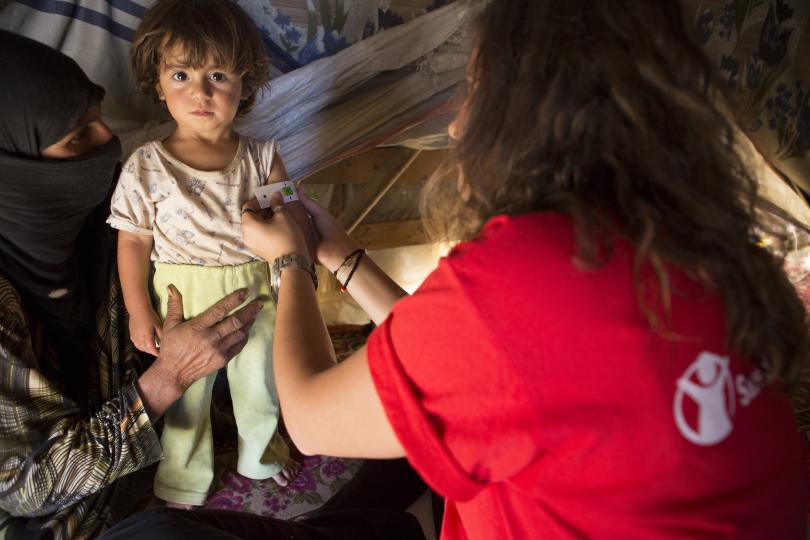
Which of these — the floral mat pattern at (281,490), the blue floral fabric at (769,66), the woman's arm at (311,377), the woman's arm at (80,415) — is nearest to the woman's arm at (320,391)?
the woman's arm at (311,377)

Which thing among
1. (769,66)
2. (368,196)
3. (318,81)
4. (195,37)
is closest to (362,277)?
(195,37)

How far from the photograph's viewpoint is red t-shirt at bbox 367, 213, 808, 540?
618 millimetres

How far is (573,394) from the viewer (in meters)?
0.62

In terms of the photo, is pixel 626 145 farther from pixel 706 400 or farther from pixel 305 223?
pixel 305 223

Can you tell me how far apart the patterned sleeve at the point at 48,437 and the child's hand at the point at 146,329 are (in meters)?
0.13

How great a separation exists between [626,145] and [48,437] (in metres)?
1.15

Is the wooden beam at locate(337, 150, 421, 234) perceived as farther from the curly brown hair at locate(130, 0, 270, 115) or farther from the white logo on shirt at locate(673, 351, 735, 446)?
the white logo on shirt at locate(673, 351, 735, 446)

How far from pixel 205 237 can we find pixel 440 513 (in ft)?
2.93

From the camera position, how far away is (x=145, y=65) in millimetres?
1367

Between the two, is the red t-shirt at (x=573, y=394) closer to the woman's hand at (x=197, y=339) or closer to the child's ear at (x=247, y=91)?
the woman's hand at (x=197, y=339)

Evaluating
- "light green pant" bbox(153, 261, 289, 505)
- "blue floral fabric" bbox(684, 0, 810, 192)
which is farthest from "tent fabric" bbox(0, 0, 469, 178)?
"blue floral fabric" bbox(684, 0, 810, 192)

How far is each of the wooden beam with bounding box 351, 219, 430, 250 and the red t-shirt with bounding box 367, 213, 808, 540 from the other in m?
1.81

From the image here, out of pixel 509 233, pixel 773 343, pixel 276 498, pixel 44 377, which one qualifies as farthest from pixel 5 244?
pixel 773 343

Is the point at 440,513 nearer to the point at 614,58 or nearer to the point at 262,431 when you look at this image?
the point at 262,431
